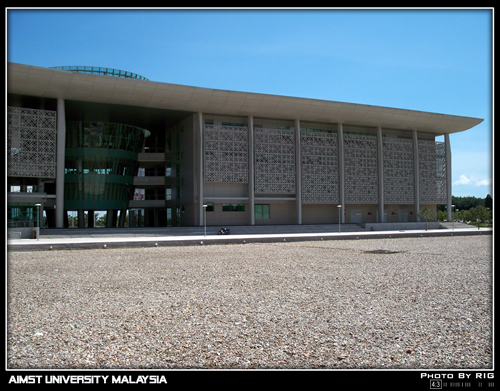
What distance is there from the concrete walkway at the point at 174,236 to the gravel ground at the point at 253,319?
992 cm

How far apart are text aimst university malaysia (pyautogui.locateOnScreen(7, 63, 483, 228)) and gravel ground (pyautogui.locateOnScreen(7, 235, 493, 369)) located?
2827cm

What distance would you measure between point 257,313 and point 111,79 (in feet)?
111

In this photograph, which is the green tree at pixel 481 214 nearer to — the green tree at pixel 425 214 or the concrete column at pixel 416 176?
the green tree at pixel 425 214

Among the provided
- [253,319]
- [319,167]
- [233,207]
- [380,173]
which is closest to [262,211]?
[233,207]

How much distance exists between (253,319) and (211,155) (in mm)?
37240

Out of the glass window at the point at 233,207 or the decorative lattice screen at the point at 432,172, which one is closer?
the glass window at the point at 233,207

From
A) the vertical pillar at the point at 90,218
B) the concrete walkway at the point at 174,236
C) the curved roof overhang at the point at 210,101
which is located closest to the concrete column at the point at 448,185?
the curved roof overhang at the point at 210,101

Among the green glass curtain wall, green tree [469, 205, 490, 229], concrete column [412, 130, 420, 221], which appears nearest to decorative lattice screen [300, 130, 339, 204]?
concrete column [412, 130, 420, 221]

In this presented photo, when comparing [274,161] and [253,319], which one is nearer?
[253,319]

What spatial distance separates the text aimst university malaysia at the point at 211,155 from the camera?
3753 centimetres

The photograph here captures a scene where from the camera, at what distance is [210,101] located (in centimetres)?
4103

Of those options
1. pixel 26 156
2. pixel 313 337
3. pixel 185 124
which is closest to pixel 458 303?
pixel 313 337

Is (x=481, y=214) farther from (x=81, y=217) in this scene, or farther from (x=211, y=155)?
(x=81, y=217)
